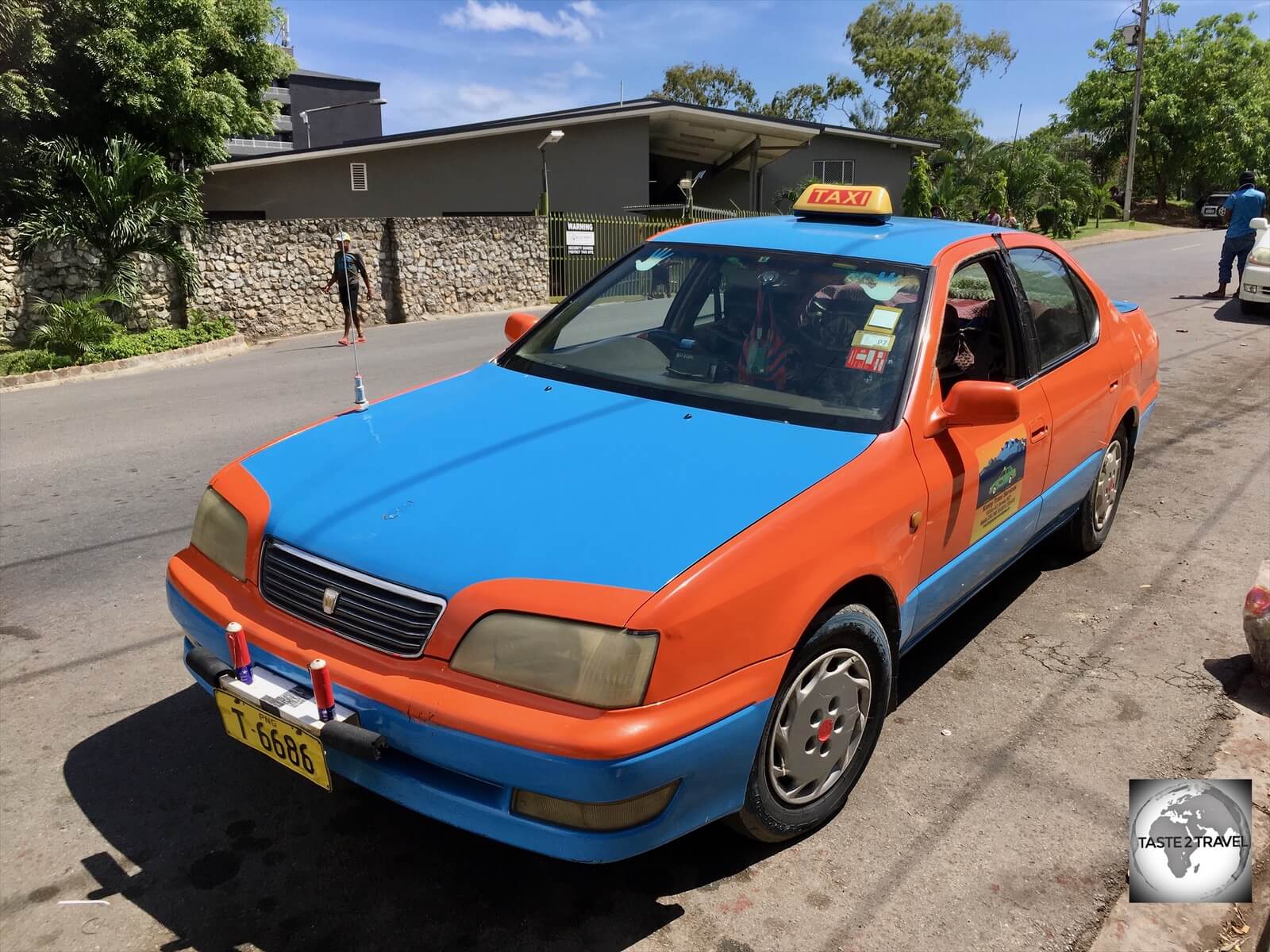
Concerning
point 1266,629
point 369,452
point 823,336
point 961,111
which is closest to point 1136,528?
point 1266,629

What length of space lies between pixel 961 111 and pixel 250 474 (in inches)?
2244

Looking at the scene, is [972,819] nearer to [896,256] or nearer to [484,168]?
[896,256]

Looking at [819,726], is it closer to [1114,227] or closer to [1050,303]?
[1050,303]

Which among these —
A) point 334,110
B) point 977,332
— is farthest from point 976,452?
point 334,110

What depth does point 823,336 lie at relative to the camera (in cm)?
343

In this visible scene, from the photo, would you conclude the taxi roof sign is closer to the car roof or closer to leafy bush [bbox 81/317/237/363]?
the car roof

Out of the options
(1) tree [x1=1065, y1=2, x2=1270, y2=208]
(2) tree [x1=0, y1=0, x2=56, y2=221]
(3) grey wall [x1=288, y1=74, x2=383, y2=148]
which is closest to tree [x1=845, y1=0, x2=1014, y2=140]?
(1) tree [x1=1065, y1=2, x2=1270, y2=208]

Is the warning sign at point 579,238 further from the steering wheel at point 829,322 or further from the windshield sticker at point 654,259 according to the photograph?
the steering wheel at point 829,322

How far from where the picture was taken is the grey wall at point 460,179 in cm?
2194

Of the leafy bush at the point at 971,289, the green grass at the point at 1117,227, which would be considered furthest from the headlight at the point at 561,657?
the green grass at the point at 1117,227

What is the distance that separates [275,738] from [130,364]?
483 inches

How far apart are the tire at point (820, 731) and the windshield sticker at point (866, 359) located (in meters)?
0.88

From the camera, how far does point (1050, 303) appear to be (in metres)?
4.38

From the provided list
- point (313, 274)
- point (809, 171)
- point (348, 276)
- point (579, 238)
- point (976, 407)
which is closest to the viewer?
point (976, 407)
